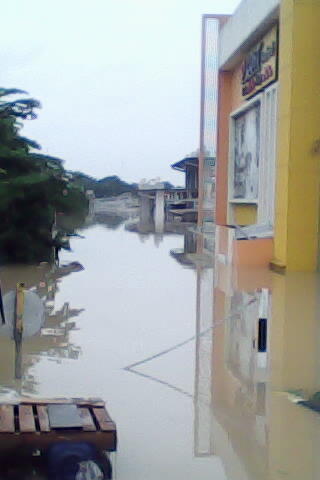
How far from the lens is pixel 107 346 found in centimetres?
1060

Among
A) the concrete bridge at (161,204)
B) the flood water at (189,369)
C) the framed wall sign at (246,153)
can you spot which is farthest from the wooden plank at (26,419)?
the concrete bridge at (161,204)

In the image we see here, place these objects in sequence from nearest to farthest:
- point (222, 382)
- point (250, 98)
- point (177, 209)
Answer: point (222, 382) → point (250, 98) → point (177, 209)

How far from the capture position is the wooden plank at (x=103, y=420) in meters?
5.52

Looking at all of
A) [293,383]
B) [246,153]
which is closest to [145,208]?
[246,153]

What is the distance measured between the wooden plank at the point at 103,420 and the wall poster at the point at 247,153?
2349 centimetres

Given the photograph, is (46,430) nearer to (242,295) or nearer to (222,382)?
(222,382)

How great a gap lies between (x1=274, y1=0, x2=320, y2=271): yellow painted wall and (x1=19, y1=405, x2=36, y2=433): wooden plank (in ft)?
53.0

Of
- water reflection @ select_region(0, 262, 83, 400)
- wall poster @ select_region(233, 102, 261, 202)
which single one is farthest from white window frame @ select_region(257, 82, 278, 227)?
water reflection @ select_region(0, 262, 83, 400)

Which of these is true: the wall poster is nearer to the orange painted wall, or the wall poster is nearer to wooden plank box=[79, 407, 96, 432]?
the orange painted wall

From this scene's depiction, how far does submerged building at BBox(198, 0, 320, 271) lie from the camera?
70.5 feet

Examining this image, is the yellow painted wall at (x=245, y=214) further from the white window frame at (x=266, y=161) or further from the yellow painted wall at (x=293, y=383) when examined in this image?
the yellow painted wall at (x=293, y=383)

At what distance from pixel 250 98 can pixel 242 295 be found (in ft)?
52.7

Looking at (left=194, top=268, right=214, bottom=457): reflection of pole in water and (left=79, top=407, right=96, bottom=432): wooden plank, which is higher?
(left=79, top=407, right=96, bottom=432): wooden plank

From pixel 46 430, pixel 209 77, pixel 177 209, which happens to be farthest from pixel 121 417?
pixel 177 209
